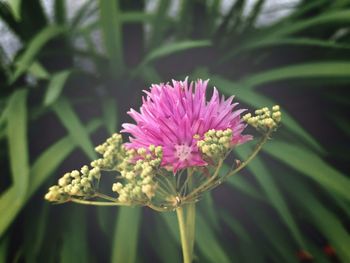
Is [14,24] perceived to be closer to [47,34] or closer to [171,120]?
[47,34]

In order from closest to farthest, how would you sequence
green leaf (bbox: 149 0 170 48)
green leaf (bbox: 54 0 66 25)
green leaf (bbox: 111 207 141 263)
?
green leaf (bbox: 111 207 141 263), green leaf (bbox: 149 0 170 48), green leaf (bbox: 54 0 66 25)

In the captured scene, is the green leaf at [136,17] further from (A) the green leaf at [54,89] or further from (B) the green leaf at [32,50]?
(A) the green leaf at [54,89]

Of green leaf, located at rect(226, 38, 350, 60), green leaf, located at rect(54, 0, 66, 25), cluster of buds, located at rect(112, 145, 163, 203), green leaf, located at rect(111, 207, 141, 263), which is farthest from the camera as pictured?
green leaf, located at rect(54, 0, 66, 25)

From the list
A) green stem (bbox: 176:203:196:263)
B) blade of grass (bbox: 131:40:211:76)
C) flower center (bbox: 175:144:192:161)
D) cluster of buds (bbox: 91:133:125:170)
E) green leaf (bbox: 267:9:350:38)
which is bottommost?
green stem (bbox: 176:203:196:263)

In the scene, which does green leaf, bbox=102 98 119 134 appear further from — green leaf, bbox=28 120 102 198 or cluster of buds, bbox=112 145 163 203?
cluster of buds, bbox=112 145 163 203

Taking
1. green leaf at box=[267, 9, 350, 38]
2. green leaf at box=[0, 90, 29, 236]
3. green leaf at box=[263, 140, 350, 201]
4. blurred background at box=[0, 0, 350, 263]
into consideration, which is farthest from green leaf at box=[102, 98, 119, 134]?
green leaf at box=[267, 9, 350, 38]

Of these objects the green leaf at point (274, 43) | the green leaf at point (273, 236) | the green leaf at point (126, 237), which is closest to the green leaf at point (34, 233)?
the green leaf at point (126, 237)
